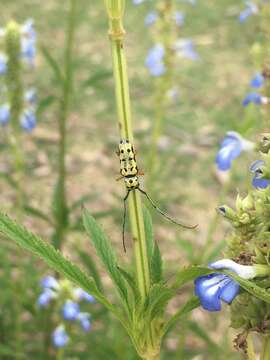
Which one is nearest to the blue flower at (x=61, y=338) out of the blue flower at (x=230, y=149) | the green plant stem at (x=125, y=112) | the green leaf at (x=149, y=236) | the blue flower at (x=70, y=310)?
the blue flower at (x=70, y=310)

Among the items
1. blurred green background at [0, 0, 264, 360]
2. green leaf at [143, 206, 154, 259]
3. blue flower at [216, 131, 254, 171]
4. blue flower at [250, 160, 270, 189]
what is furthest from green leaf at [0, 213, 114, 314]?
blurred green background at [0, 0, 264, 360]

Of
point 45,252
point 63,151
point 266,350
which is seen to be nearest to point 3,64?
point 63,151

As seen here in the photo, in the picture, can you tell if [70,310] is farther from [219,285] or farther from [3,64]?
[219,285]

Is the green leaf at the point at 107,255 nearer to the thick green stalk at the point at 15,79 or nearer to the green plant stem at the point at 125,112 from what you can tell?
the green plant stem at the point at 125,112

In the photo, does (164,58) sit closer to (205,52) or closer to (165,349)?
(165,349)

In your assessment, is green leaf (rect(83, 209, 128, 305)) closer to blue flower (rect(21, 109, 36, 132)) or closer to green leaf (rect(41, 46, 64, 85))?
green leaf (rect(41, 46, 64, 85))
